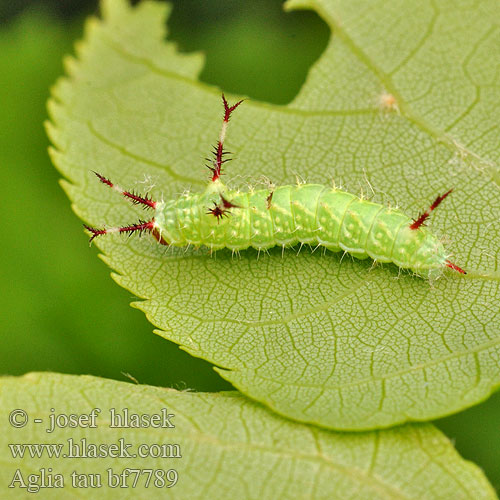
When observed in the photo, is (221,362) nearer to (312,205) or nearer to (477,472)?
(312,205)

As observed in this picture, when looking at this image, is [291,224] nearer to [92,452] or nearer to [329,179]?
[329,179]

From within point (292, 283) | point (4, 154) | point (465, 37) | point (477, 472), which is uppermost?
point (465, 37)

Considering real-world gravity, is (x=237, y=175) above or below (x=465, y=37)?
below

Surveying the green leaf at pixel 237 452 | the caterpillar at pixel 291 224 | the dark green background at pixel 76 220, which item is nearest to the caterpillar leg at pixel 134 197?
the caterpillar at pixel 291 224

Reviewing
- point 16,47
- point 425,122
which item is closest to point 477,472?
point 425,122

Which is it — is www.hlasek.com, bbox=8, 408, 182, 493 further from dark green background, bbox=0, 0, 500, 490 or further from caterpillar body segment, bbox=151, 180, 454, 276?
caterpillar body segment, bbox=151, 180, 454, 276

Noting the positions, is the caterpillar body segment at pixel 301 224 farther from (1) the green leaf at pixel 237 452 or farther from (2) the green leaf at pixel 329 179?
(1) the green leaf at pixel 237 452
